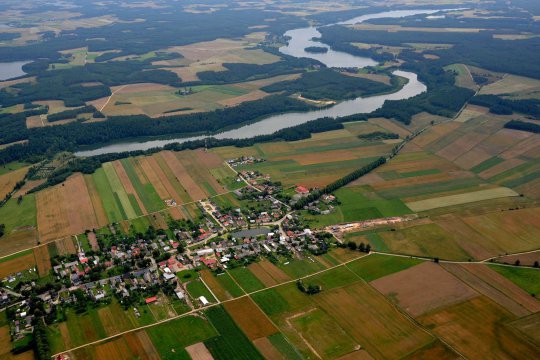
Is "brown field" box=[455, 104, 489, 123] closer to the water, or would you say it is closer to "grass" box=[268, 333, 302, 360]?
"grass" box=[268, 333, 302, 360]

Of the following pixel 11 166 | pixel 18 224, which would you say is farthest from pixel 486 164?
pixel 11 166

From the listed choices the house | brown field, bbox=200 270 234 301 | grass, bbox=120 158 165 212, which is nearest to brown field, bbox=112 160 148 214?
grass, bbox=120 158 165 212

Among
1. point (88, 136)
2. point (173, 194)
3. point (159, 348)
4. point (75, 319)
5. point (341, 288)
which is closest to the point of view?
point (159, 348)

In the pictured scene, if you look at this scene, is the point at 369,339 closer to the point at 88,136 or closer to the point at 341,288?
the point at 341,288

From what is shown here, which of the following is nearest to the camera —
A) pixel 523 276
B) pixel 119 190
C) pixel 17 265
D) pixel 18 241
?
pixel 523 276

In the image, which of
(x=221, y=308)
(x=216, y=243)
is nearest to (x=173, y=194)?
(x=216, y=243)

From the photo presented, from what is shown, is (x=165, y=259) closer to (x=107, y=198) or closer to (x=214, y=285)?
(x=214, y=285)
